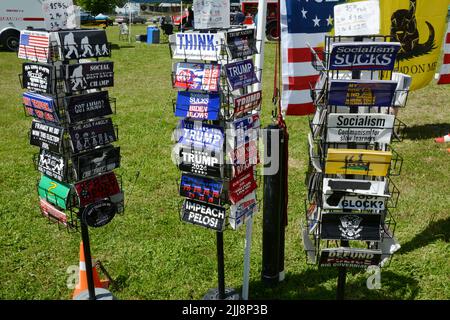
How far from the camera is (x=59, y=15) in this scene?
3.84 meters

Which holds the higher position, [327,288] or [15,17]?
[15,17]

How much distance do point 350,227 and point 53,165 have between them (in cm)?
251

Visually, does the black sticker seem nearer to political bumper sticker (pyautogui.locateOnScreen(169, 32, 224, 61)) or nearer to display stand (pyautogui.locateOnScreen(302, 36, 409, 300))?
political bumper sticker (pyautogui.locateOnScreen(169, 32, 224, 61))

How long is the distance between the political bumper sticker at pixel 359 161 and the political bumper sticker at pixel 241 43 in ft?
3.58

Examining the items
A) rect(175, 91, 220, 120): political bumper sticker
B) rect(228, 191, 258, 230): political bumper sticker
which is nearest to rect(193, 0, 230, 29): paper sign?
rect(175, 91, 220, 120): political bumper sticker

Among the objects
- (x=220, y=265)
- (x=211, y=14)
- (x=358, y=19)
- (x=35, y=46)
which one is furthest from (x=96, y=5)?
(x=358, y=19)

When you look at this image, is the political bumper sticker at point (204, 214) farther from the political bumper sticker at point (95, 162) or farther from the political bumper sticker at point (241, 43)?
the political bumper sticker at point (241, 43)

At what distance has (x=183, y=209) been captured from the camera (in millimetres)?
4148

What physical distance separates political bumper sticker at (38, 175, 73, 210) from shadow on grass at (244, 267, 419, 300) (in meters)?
2.10

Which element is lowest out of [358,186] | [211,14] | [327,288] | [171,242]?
[327,288]

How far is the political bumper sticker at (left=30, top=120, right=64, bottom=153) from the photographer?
3.83m

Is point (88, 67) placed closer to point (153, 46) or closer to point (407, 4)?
point (407, 4)

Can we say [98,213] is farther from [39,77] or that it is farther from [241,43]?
[241,43]

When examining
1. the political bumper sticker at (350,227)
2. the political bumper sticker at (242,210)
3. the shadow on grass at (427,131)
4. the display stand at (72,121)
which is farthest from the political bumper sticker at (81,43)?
the shadow on grass at (427,131)
